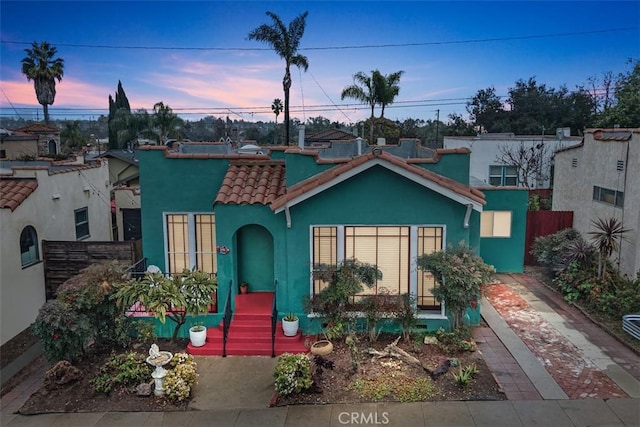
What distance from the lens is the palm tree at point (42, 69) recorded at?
151ft

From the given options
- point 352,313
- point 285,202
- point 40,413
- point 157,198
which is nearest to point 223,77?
point 157,198

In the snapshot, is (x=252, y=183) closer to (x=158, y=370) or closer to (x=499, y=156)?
(x=158, y=370)

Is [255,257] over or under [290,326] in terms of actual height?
over

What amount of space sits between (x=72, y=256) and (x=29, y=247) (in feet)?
3.85

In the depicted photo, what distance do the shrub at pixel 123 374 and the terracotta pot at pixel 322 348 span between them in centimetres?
361

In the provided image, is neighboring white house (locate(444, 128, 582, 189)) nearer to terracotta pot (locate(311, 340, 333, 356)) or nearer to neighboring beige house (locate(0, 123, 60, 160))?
terracotta pot (locate(311, 340, 333, 356))

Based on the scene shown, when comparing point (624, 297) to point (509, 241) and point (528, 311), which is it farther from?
point (509, 241)

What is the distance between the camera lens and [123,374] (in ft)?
31.8

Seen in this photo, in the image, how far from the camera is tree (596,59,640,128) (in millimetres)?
30062

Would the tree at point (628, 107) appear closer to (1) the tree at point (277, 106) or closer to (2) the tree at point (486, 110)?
(2) the tree at point (486, 110)

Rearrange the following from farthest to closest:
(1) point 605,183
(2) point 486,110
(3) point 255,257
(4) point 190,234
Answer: (2) point 486,110 → (1) point 605,183 → (4) point 190,234 → (3) point 255,257

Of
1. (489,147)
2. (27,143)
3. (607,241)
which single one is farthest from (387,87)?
(27,143)

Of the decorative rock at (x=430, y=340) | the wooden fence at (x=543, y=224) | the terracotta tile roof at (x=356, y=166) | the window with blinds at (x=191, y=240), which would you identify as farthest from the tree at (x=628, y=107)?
the window with blinds at (x=191, y=240)

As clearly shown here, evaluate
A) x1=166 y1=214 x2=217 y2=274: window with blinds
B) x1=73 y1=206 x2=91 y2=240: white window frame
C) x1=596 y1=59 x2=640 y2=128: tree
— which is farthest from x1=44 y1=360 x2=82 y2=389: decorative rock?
x1=596 y1=59 x2=640 y2=128: tree
